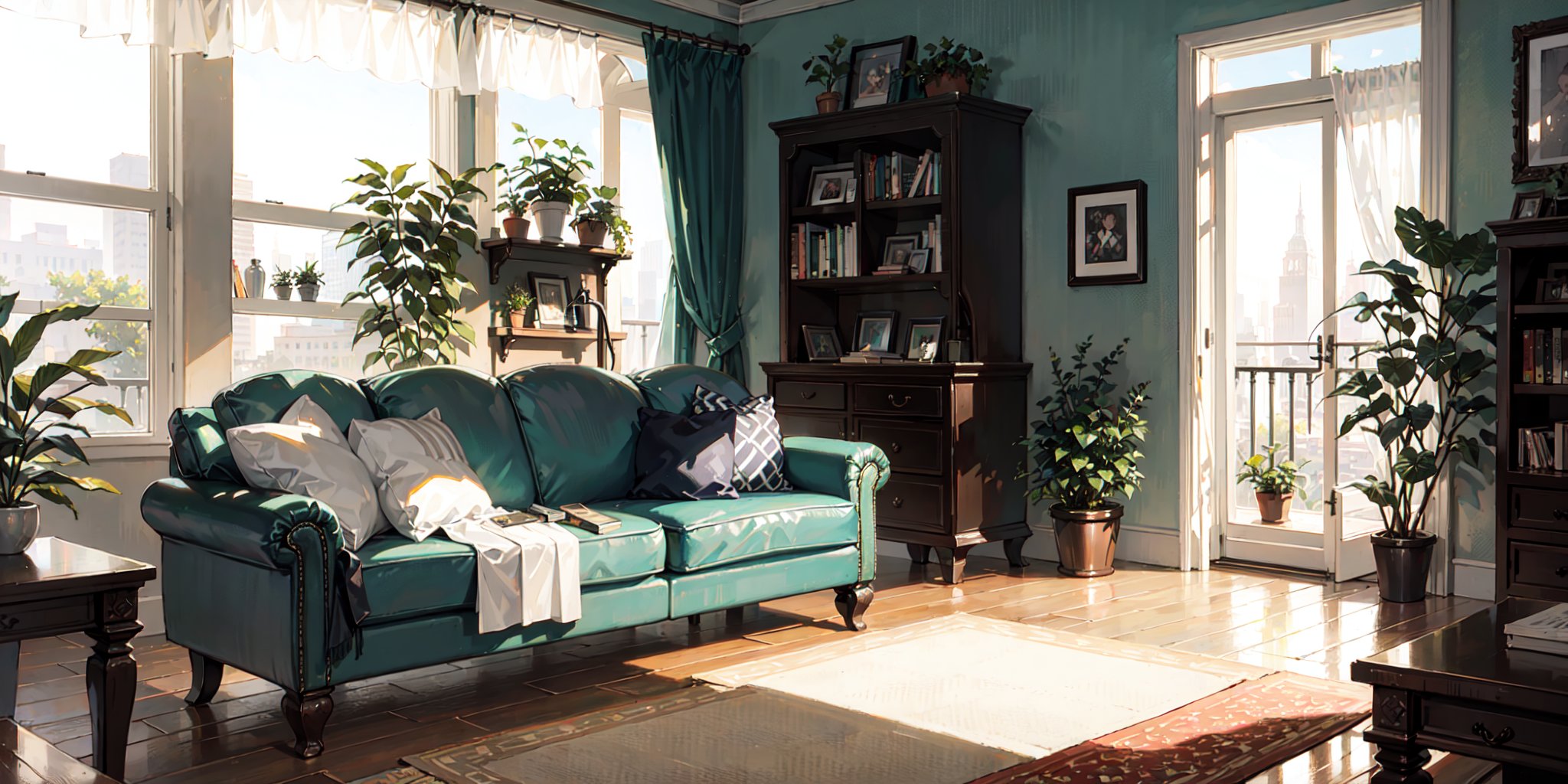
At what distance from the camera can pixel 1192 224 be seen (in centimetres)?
514

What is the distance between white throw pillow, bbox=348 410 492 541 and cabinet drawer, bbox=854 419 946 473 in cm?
208

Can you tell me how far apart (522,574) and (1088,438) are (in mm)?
2662

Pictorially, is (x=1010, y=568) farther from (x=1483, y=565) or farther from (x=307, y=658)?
(x=307, y=658)

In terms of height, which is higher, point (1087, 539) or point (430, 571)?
point (430, 571)

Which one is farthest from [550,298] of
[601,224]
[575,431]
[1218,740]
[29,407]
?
[1218,740]

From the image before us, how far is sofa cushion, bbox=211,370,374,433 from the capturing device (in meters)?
3.39

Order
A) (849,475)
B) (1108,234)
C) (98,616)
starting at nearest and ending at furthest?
1. (98,616)
2. (849,475)
3. (1108,234)

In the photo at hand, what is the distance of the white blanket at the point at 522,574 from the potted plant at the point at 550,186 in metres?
2.29

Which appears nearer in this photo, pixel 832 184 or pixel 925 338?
pixel 925 338

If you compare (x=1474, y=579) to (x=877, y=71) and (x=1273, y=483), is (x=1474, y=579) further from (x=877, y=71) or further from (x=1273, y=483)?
(x=877, y=71)

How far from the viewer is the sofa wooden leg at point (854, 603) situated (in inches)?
164

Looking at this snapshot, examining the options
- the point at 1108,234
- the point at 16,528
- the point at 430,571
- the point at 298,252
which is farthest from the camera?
the point at 1108,234

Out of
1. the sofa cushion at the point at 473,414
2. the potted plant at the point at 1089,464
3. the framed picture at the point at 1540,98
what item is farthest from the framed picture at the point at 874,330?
the framed picture at the point at 1540,98

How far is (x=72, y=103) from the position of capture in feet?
14.0
